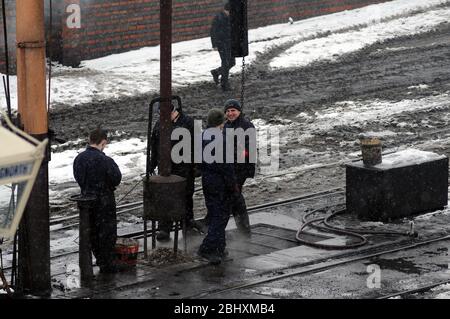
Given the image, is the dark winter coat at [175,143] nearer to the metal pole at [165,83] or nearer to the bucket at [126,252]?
the metal pole at [165,83]

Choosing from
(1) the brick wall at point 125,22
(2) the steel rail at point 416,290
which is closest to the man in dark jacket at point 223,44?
(1) the brick wall at point 125,22

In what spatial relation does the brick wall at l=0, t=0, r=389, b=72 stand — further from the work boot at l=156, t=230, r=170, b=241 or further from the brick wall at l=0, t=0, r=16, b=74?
the work boot at l=156, t=230, r=170, b=241

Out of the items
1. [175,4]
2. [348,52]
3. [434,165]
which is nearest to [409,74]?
[348,52]

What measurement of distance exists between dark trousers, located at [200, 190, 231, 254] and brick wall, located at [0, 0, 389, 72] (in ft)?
34.8

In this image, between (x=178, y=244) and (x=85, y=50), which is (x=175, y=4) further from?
(x=178, y=244)

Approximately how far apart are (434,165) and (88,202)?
4.87 meters

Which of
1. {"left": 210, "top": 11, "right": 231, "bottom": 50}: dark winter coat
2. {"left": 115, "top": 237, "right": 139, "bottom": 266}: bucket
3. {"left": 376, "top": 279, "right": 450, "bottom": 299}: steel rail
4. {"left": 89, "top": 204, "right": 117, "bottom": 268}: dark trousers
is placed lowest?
{"left": 376, "top": 279, "right": 450, "bottom": 299}: steel rail

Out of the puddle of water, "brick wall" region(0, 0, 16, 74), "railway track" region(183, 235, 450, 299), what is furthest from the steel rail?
"brick wall" region(0, 0, 16, 74)

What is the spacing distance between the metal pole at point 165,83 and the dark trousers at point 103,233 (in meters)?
0.90

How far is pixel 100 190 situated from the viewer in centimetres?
1194

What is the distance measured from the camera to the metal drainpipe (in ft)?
35.9
